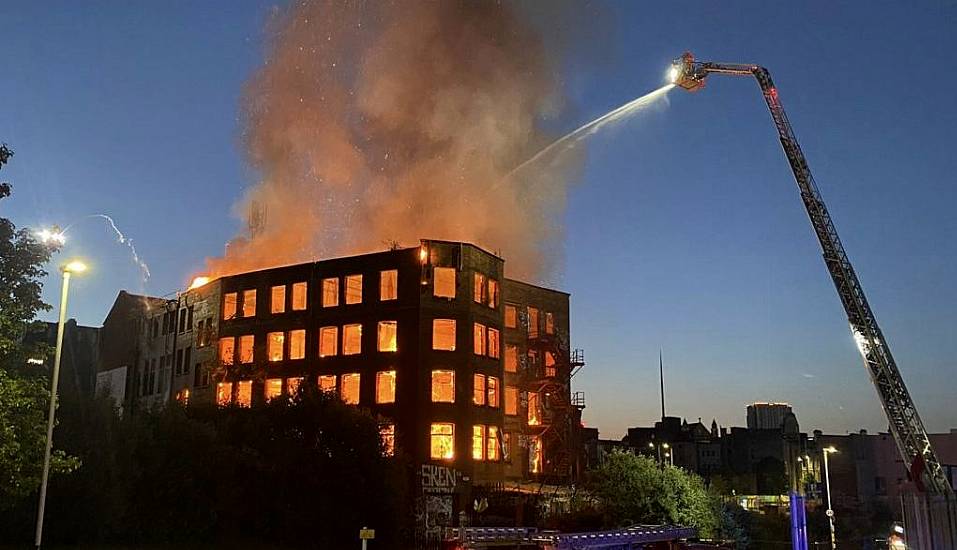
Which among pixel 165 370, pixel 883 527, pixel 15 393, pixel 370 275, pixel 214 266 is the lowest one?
pixel 883 527

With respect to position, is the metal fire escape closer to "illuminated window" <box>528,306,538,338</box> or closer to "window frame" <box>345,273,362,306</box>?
"illuminated window" <box>528,306,538,338</box>

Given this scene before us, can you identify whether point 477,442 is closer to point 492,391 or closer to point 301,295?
point 492,391

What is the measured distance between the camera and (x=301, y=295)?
65.4 m

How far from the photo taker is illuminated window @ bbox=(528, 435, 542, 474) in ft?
211

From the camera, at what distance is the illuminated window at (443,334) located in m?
59.2

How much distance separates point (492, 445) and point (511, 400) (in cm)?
559

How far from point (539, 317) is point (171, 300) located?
1311 inches

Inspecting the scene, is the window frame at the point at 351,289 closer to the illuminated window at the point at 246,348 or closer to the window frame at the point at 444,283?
the window frame at the point at 444,283

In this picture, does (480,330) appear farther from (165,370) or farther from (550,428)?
(165,370)

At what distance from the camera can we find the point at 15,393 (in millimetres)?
23906

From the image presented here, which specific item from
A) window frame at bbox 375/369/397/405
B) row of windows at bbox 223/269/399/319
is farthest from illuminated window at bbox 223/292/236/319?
window frame at bbox 375/369/397/405

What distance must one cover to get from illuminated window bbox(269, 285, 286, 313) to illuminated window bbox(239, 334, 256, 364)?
9.60ft

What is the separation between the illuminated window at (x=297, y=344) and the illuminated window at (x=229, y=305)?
671 cm

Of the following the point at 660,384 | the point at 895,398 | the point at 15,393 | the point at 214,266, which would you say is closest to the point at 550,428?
the point at 895,398
